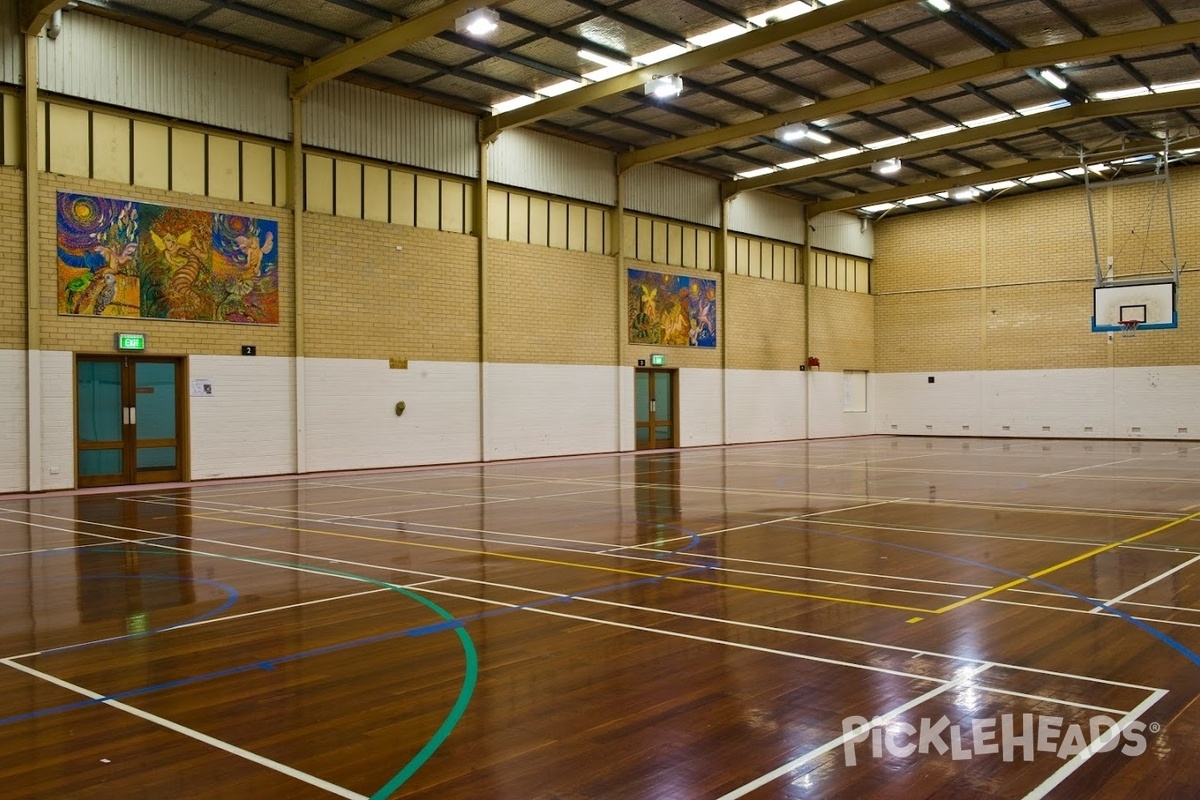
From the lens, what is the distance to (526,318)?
92.0 feet

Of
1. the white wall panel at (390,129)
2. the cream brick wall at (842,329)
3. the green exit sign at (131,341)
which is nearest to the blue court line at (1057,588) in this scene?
the green exit sign at (131,341)

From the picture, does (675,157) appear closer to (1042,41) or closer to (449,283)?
(449,283)

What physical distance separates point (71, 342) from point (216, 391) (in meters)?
3.11

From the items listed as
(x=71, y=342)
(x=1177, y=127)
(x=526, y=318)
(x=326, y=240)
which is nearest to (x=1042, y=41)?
(x=1177, y=127)

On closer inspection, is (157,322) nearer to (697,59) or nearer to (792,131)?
(697,59)

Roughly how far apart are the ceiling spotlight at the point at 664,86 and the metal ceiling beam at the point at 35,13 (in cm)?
1202

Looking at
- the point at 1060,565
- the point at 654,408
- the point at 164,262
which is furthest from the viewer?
the point at 654,408

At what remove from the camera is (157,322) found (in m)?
20.9

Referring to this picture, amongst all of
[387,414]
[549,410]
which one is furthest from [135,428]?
[549,410]

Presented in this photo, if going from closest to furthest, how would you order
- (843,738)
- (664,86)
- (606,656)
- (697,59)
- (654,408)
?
(843,738), (606,656), (697,59), (664,86), (654,408)

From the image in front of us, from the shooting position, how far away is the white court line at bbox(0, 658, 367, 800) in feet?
14.5

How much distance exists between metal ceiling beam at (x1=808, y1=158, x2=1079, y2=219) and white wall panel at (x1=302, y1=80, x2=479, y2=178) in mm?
16908

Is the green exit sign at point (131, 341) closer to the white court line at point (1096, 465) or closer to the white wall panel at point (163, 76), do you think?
the white wall panel at point (163, 76)

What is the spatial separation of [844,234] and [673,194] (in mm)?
11056
